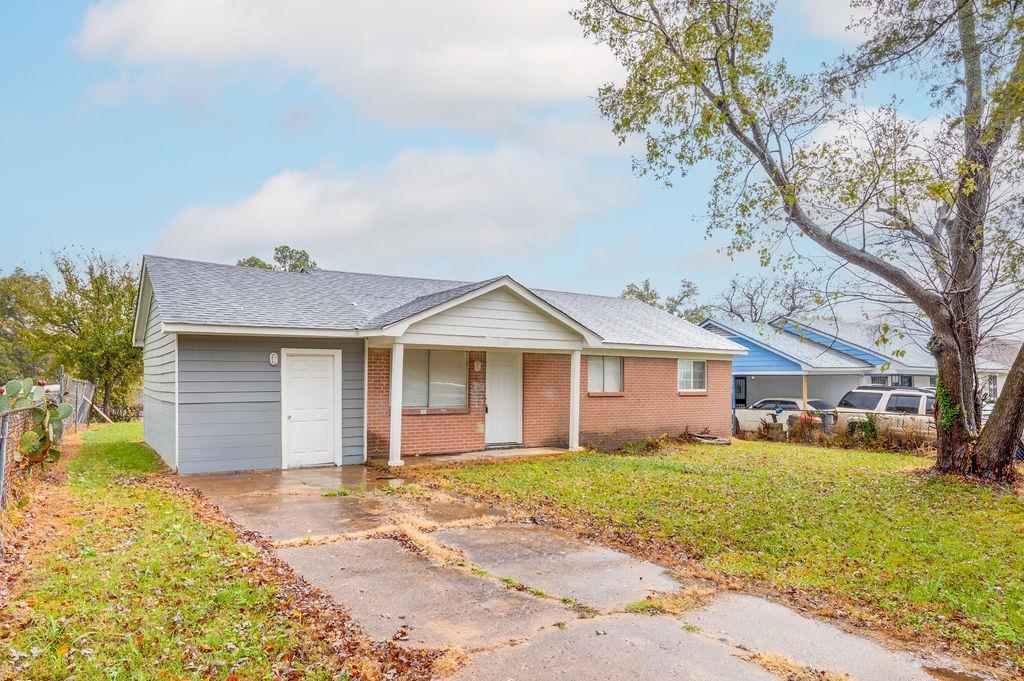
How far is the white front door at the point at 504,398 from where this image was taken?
14.5 metres

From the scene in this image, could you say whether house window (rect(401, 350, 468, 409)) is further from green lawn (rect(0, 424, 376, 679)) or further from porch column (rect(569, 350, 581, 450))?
green lawn (rect(0, 424, 376, 679))

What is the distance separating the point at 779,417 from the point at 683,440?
158 inches

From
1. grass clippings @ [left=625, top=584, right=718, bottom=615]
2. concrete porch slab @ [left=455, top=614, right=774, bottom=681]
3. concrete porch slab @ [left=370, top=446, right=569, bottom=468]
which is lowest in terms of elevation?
concrete porch slab @ [left=370, top=446, right=569, bottom=468]

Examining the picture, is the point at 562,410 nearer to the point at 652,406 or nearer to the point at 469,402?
the point at 469,402

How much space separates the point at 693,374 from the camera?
1823 cm

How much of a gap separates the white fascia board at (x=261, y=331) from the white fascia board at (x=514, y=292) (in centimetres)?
42

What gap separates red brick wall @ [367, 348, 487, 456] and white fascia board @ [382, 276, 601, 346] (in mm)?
1310

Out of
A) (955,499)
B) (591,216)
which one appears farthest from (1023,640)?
(591,216)

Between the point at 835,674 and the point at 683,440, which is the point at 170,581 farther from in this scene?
the point at 683,440

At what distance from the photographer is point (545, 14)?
11.8 meters

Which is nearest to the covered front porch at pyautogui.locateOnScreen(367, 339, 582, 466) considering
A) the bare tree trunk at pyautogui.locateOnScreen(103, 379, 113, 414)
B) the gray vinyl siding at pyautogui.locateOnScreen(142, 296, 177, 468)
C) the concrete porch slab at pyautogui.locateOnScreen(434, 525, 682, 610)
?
the gray vinyl siding at pyautogui.locateOnScreen(142, 296, 177, 468)

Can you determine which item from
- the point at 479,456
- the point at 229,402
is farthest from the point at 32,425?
the point at 479,456

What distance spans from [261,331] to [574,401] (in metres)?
6.74

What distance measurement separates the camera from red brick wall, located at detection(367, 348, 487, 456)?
12703mm
